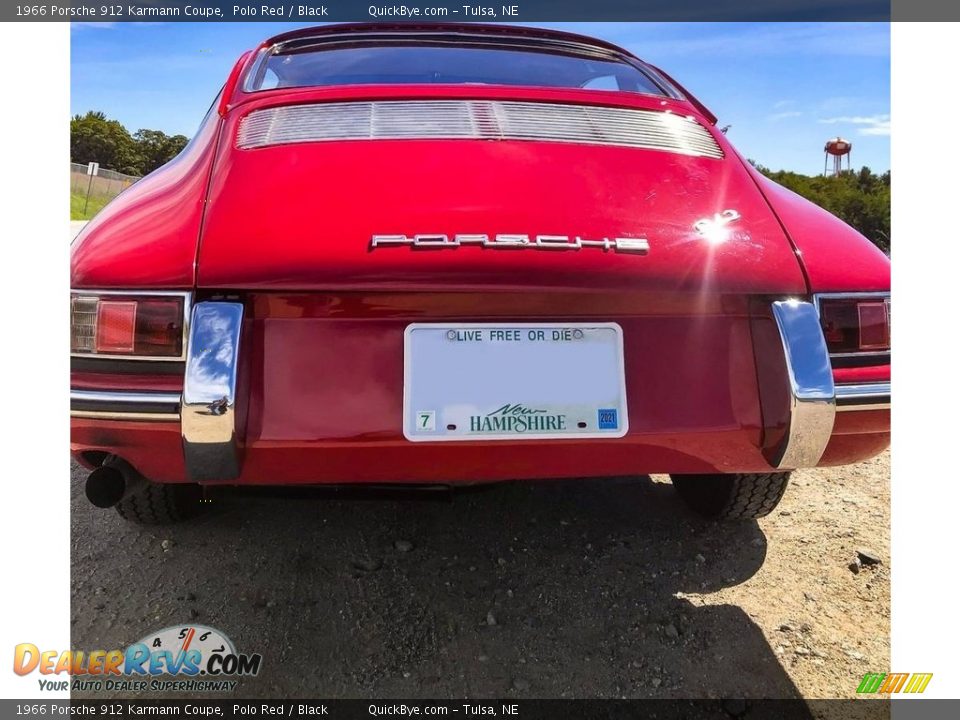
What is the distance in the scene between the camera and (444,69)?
198 cm

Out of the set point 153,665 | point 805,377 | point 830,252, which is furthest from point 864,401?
point 153,665

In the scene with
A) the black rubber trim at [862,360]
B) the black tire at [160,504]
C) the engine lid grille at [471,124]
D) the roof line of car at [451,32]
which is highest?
the roof line of car at [451,32]

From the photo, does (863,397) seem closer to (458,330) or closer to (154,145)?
(458,330)

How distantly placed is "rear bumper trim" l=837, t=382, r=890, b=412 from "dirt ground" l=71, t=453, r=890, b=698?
71 centimetres

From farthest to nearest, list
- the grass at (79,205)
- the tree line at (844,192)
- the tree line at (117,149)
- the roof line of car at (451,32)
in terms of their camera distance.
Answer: the tree line at (844,192)
the tree line at (117,149)
the roof line of car at (451,32)
the grass at (79,205)

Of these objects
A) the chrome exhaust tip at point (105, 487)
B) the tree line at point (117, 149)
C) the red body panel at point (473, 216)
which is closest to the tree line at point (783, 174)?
the tree line at point (117, 149)

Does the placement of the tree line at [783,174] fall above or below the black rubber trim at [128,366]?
above

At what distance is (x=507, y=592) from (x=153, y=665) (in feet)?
3.10

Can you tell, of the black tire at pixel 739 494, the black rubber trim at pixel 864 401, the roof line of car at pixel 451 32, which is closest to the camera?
the black rubber trim at pixel 864 401

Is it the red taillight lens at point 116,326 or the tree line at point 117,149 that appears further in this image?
the tree line at point 117,149

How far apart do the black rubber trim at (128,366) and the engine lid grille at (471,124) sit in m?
0.61

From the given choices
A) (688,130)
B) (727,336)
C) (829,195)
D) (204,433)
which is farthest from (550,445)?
(829,195)

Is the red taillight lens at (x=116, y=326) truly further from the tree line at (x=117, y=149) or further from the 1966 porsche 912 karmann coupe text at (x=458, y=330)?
the tree line at (x=117, y=149)

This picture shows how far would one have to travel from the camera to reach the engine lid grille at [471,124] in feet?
5.06
